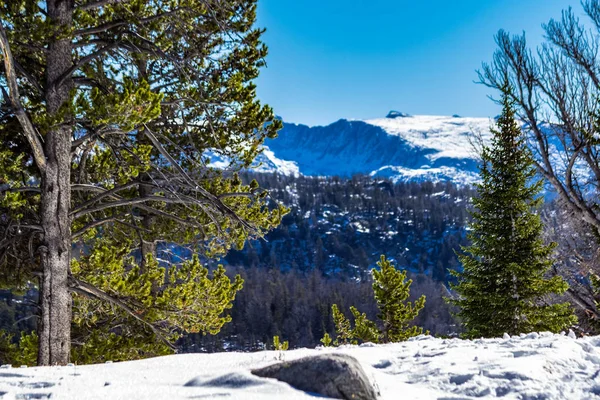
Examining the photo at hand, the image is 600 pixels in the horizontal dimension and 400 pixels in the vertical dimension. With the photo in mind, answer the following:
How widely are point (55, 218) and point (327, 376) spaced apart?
5.72 m

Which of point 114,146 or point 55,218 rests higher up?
point 114,146

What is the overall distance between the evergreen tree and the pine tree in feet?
32.4

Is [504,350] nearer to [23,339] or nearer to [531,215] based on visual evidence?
[23,339]

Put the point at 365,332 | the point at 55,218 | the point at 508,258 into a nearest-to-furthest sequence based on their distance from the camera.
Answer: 1. the point at 55,218
2. the point at 508,258
3. the point at 365,332

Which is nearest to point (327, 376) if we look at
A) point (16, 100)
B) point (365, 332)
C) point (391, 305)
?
point (16, 100)

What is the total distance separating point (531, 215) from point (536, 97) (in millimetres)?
4379

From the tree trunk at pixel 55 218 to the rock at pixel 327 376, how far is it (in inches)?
184

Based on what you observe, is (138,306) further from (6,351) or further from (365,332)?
(365,332)

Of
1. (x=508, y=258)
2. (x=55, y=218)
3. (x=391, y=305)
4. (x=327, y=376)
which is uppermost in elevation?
(x=55, y=218)

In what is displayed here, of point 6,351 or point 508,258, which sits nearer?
point 6,351

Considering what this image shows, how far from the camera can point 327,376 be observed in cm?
444

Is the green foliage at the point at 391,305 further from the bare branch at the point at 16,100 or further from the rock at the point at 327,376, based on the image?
the rock at the point at 327,376

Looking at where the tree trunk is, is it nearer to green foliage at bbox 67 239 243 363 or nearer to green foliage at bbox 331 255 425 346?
green foliage at bbox 67 239 243 363

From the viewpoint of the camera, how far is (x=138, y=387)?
4.45 m
